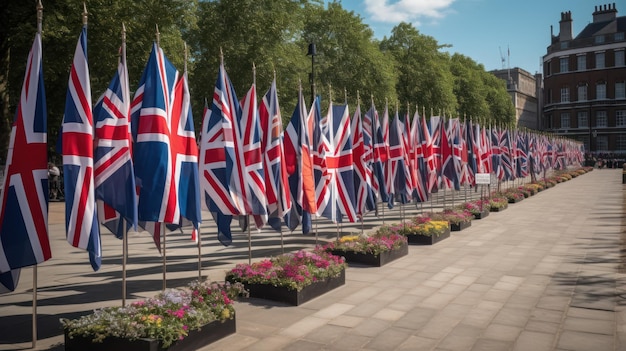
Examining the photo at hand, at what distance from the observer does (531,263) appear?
13.1 m

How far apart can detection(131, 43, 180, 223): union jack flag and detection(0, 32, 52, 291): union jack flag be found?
5.05ft

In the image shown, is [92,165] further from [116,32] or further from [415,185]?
[116,32]

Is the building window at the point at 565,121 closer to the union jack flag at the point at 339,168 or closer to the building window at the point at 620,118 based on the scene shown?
the building window at the point at 620,118

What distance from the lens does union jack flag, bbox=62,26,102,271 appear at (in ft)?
23.4

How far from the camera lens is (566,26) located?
328 ft

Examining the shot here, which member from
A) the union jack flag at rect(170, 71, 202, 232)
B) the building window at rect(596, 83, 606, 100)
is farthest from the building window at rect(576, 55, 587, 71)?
the union jack flag at rect(170, 71, 202, 232)

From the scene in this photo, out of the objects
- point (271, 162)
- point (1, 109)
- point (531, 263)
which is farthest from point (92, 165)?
point (1, 109)

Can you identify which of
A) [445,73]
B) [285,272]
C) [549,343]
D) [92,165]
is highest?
[445,73]

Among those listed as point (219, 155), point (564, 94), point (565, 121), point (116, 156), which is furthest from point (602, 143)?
point (116, 156)

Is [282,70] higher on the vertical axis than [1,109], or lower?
higher

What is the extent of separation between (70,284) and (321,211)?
244 inches

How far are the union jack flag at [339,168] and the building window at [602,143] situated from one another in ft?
303

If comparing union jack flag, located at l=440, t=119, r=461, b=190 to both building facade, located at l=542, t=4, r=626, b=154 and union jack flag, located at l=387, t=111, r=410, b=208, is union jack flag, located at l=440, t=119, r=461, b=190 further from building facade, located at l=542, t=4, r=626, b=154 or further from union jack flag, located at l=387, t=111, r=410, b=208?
building facade, located at l=542, t=4, r=626, b=154

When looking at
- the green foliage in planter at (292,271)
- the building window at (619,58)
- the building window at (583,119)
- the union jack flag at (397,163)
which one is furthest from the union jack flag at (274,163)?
the building window at (619,58)
